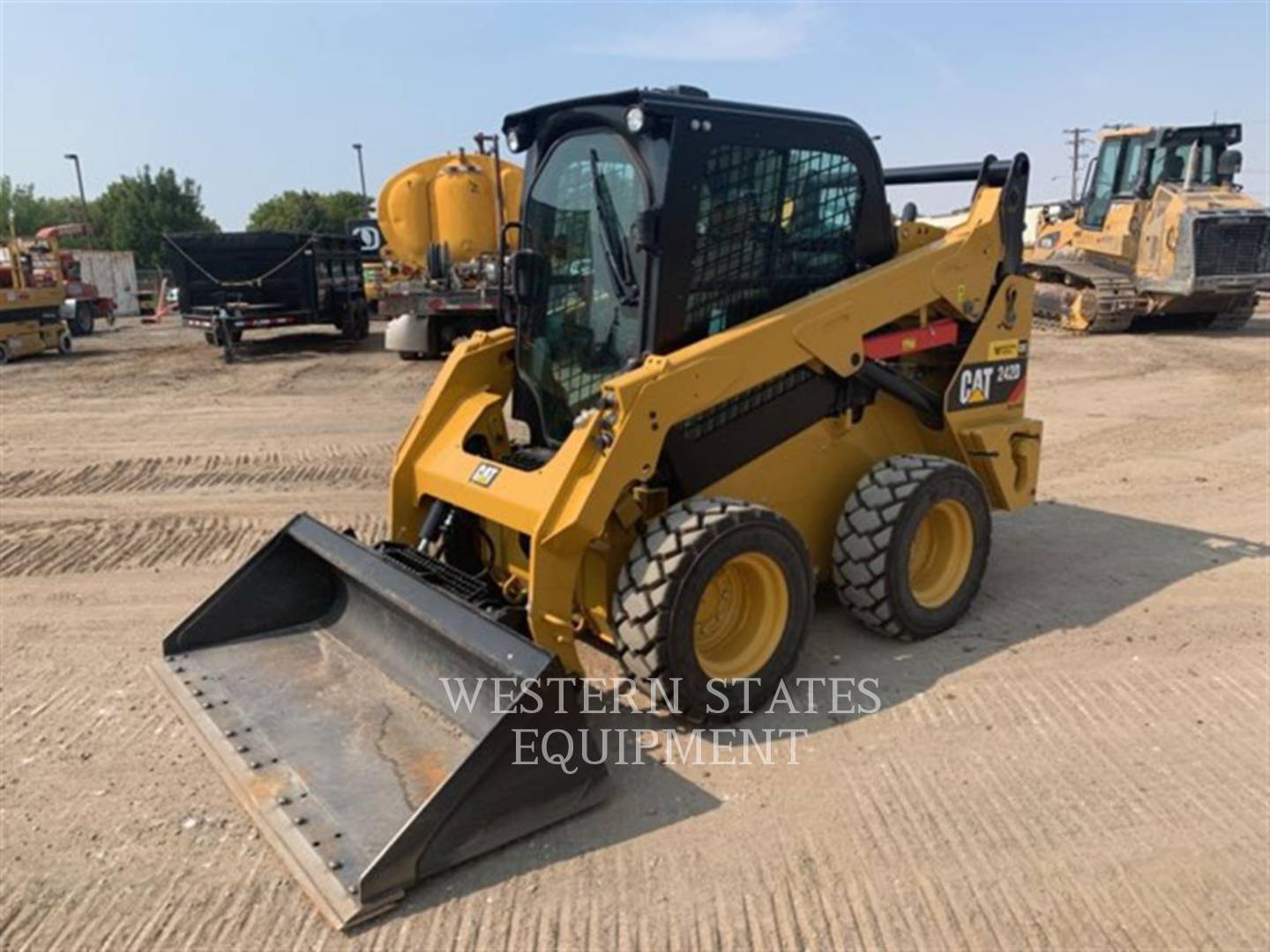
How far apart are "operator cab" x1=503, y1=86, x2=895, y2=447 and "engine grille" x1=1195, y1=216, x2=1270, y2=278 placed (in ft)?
44.6

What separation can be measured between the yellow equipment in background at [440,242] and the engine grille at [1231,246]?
10.9 metres

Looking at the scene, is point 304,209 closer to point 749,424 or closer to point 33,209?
point 33,209

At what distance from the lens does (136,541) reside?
591cm

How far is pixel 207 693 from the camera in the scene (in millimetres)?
3727

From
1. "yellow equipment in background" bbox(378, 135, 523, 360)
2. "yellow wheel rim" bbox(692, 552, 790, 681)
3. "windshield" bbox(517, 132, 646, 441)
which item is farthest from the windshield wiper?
"yellow equipment in background" bbox(378, 135, 523, 360)

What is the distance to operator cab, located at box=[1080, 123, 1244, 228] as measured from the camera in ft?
52.8

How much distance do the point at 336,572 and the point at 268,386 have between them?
975 centimetres

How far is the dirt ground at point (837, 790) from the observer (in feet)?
8.67

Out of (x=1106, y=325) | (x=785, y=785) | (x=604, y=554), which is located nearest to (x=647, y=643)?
(x=604, y=554)

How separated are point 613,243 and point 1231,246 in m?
15.4

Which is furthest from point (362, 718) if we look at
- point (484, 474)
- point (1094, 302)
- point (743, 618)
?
point (1094, 302)

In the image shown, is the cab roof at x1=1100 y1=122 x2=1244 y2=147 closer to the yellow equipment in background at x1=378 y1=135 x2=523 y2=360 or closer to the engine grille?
the engine grille

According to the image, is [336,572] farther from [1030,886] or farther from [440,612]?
[1030,886]

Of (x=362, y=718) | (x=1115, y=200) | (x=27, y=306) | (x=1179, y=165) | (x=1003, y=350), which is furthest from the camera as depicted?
(x=27, y=306)
